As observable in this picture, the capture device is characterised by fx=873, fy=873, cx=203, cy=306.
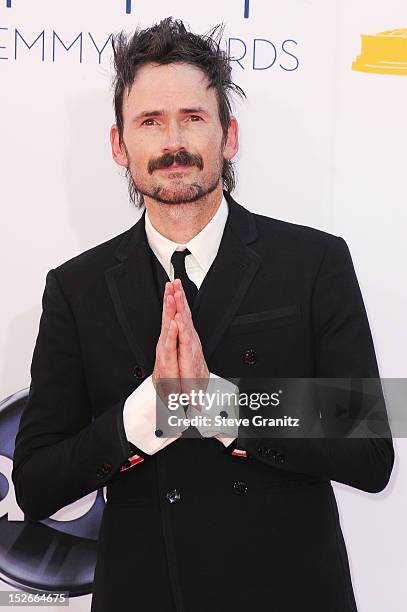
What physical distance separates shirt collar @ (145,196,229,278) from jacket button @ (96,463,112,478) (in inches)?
20.5

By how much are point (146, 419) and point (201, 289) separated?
1.24ft

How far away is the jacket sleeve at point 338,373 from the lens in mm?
1986

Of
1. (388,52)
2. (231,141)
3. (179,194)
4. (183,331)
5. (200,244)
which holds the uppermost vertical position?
(388,52)

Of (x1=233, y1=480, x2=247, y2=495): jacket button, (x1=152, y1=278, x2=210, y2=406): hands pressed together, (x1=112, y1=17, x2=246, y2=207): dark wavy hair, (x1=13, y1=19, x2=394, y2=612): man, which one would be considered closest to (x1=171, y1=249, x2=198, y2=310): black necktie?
(x1=13, y1=19, x2=394, y2=612): man

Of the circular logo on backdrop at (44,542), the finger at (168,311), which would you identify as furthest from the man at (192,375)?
the circular logo on backdrop at (44,542)

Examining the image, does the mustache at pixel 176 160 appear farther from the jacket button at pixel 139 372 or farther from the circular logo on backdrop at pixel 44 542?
the circular logo on backdrop at pixel 44 542

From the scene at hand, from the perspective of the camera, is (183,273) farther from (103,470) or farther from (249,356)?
(103,470)

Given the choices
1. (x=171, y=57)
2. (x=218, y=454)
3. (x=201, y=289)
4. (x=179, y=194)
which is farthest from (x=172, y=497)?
(x=171, y=57)

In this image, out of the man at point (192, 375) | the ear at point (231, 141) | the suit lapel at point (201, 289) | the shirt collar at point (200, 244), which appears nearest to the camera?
the man at point (192, 375)

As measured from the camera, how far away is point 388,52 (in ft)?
9.21

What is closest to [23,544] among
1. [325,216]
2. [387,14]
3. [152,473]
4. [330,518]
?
[152,473]

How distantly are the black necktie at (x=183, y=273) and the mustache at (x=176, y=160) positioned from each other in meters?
0.22

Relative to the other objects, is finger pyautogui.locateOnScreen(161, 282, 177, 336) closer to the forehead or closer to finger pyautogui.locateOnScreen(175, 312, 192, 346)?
finger pyautogui.locateOnScreen(175, 312, 192, 346)

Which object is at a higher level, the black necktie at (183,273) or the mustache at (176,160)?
the mustache at (176,160)
